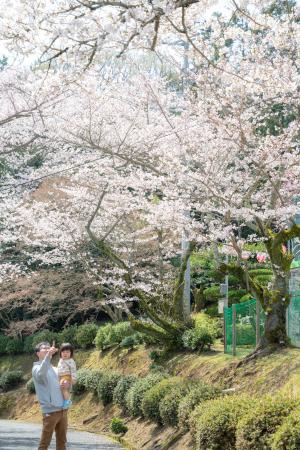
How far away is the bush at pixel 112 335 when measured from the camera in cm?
2241

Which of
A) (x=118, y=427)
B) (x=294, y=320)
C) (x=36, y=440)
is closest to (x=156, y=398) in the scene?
(x=118, y=427)

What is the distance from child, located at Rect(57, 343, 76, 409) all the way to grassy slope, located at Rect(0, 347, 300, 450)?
6.73 ft

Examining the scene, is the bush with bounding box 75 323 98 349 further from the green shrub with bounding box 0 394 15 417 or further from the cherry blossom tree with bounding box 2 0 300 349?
the cherry blossom tree with bounding box 2 0 300 349

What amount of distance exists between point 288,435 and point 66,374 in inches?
136

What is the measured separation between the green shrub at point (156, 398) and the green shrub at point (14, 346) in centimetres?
1596

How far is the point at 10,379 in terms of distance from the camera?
84.5ft

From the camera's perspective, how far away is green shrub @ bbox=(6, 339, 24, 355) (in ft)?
94.0

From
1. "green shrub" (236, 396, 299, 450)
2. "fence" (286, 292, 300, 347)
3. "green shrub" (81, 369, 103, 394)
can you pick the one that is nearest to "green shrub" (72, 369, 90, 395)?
"green shrub" (81, 369, 103, 394)

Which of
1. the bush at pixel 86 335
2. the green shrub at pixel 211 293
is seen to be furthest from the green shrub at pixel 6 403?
the green shrub at pixel 211 293

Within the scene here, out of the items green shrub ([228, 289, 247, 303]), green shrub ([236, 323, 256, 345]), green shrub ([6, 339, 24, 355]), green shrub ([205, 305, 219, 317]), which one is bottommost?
green shrub ([6, 339, 24, 355])

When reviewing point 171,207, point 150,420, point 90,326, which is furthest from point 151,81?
point 90,326

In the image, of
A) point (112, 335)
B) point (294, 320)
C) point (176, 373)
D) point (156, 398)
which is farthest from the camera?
point (112, 335)

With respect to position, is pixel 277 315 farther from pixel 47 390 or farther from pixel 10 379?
pixel 10 379

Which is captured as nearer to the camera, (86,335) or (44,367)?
(44,367)
